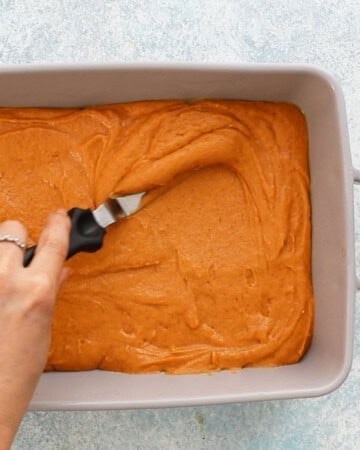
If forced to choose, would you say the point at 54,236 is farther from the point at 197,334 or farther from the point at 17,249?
the point at 197,334

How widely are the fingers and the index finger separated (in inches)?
0.8

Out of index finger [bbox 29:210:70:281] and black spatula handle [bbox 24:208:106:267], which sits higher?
index finger [bbox 29:210:70:281]

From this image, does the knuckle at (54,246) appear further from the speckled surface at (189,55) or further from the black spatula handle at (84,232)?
the speckled surface at (189,55)

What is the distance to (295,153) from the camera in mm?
1139

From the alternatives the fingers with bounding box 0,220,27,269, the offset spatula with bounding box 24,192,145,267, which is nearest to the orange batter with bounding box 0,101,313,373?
the offset spatula with bounding box 24,192,145,267

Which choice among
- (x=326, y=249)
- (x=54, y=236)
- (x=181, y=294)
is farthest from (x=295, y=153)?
(x=54, y=236)

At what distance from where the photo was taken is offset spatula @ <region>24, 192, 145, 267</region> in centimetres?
106

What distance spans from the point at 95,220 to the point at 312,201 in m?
0.36

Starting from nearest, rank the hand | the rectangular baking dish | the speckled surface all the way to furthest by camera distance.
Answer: the hand → the rectangular baking dish → the speckled surface

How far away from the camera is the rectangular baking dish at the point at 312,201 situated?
3.43ft

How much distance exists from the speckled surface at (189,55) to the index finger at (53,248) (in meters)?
0.38

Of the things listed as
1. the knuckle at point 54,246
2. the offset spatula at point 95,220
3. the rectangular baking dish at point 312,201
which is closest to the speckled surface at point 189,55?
the rectangular baking dish at point 312,201

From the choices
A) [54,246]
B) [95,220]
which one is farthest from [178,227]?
[54,246]

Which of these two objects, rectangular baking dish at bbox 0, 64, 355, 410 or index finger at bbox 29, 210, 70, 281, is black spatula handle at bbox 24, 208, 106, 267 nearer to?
index finger at bbox 29, 210, 70, 281
